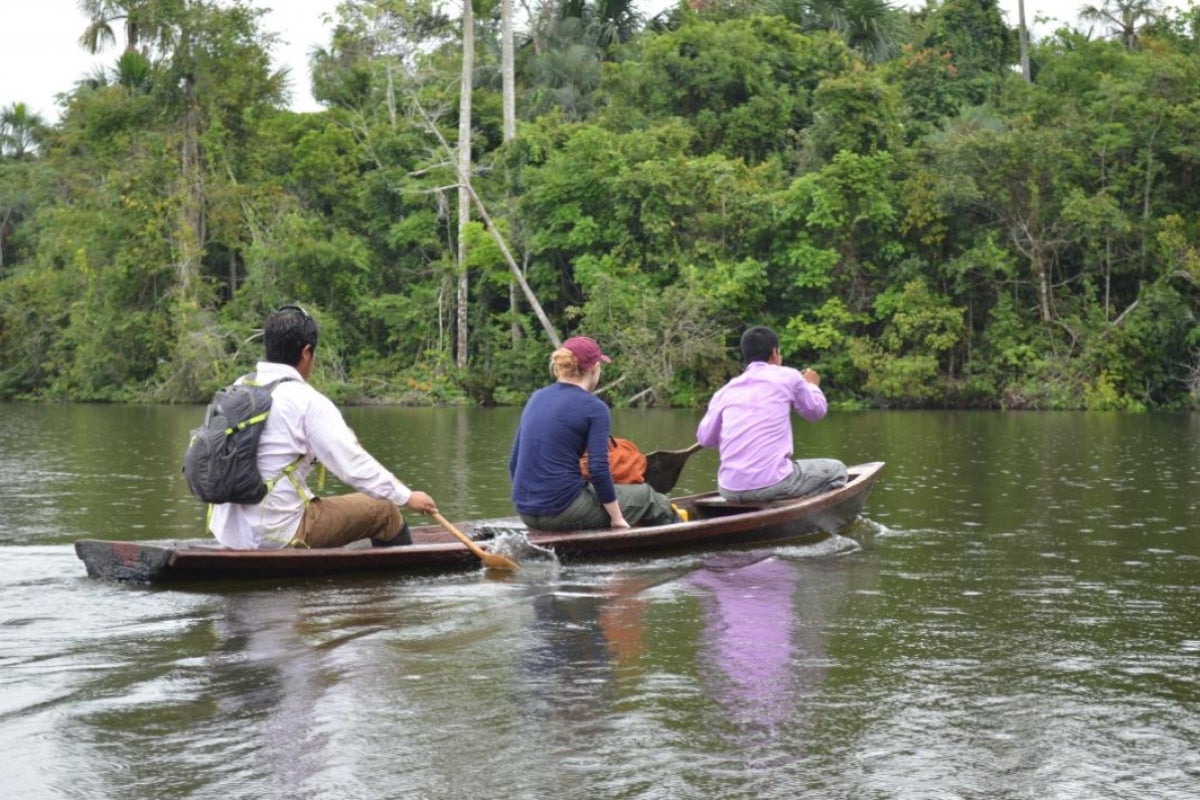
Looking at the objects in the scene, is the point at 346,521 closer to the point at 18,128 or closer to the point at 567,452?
the point at 567,452

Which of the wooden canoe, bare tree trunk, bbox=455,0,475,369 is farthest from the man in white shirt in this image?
bare tree trunk, bbox=455,0,475,369

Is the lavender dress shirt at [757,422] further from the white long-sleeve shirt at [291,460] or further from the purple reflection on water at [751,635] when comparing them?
the white long-sleeve shirt at [291,460]

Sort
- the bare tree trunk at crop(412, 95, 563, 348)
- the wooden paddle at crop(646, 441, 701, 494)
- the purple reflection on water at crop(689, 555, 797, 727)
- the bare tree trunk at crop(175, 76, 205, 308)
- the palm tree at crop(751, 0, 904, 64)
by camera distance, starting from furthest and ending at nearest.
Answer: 1. the palm tree at crop(751, 0, 904, 64)
2. the bare tree trunk at crop(175, 76, 205, 308)
3. the bare tree trunk at crop(412, 95, 563, 348)
4. the wooden paddle at crop(646, 441, 701, 494)
5. the purple reflection on water at crop(689, 555, 797, 727)

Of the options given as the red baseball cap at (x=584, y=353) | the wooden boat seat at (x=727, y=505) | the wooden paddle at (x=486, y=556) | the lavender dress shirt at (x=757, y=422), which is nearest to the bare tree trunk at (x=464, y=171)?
the wooden boat seat at (x=727, y=505)

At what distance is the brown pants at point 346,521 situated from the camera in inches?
321

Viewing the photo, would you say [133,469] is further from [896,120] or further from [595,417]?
[896,120]

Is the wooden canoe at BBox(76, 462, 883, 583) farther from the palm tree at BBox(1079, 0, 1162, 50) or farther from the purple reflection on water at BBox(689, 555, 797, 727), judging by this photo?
the palm tree at BBox(1079, 0, 1162, 50)

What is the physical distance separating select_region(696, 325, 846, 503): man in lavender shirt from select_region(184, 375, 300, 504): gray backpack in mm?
3485

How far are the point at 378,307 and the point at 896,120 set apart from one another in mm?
14164

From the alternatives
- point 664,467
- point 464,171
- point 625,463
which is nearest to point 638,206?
point 464,171

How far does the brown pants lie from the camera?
815 cm

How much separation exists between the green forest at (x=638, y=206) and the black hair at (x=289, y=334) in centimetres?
2572

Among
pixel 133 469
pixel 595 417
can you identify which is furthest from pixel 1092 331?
pixel 595 417

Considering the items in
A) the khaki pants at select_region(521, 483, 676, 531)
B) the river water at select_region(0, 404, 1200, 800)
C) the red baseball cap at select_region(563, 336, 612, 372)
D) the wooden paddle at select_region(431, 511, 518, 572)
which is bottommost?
the river water at select_region(0, 404, 1200, 800)
